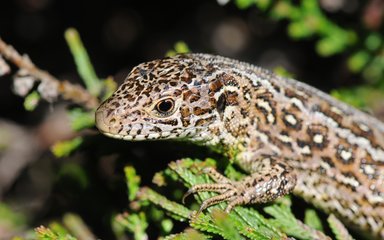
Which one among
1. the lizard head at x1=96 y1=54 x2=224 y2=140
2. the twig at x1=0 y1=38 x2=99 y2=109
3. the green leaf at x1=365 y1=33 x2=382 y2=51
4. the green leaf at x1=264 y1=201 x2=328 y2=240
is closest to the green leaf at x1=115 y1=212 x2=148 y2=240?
the lizard head at x1=96 y1=54 x2=224 y2=140

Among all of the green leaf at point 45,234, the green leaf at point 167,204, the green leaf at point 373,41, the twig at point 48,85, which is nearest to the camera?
the green leaf at point 45,234

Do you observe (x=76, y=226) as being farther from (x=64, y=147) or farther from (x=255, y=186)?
(x=255, y=186)

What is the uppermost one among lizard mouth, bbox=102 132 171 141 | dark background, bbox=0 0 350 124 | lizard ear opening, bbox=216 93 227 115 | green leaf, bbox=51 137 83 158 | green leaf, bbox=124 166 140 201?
dark background, bbox=0 0 350 124

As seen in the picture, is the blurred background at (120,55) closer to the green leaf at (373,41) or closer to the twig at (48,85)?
the green leaf at (373,41)

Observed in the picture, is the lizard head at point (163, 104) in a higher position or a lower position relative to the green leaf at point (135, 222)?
higher

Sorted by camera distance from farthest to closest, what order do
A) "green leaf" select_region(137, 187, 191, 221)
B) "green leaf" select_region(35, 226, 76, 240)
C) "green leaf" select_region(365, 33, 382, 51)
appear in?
"green leaf" select_region(365, 33, 382, 51), "green leaf" select_region(137, 187, 191, 221), "green leaf" select_region(35, 226, 76, 240)

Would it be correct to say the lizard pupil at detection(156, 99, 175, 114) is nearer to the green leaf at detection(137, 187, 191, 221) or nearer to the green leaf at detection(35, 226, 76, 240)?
the green leaf at detection(137, 187, 191, 221)

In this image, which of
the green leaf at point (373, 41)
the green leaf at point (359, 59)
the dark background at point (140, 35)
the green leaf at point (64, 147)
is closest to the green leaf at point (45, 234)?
the green leaf at point (64, 147)

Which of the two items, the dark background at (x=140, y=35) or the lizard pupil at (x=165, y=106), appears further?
the dark background at (x=140, y=35)
